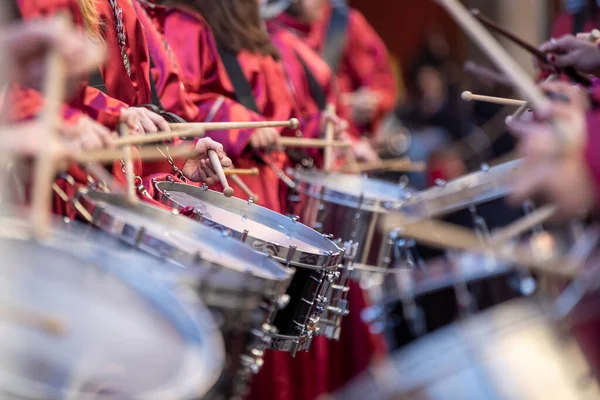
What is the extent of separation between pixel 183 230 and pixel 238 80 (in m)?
1.49

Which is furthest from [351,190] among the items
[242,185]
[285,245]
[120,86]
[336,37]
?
[336,37]

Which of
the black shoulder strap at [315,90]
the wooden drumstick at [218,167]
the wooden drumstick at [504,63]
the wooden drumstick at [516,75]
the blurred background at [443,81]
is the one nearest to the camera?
the wooden drumstick at [516,75]

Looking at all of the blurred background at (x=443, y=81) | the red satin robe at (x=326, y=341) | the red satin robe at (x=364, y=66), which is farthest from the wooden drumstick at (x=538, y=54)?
the blurred background at (x=443, y=81)

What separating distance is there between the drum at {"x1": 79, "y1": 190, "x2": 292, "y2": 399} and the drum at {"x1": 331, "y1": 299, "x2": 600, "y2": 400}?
259mm

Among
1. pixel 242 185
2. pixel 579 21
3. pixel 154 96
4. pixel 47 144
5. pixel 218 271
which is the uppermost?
pixel 579 21

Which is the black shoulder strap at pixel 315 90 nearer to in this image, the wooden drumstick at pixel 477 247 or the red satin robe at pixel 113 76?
the red satin robe at pixel 113 76

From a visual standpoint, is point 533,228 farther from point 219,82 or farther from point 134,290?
point 134,290

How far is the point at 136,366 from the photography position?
1.57m

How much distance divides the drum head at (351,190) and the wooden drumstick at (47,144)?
5.06 ft

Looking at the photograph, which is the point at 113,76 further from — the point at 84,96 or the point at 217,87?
the point at 217,87

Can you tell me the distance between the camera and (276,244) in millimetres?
2107

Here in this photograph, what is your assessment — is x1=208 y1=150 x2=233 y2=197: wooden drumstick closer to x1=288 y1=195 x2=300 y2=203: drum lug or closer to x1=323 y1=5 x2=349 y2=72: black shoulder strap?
x1=288 y1=195 x2=300 y2=203: drum lug

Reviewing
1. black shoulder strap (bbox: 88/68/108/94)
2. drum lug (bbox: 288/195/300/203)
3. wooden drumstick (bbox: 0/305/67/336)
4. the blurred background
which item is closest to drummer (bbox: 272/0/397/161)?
the blurred background

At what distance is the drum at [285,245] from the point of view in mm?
2145
